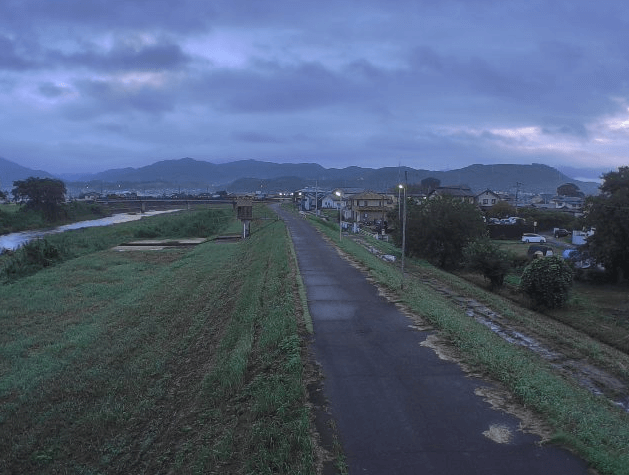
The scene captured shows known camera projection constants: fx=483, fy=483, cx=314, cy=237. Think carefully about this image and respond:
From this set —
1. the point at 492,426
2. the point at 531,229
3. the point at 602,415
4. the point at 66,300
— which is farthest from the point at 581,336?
the point at 531,229

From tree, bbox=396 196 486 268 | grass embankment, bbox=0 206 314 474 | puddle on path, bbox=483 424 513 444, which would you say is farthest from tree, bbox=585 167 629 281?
puddle on path, bbox=483 424 513 444

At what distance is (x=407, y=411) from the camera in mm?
7250

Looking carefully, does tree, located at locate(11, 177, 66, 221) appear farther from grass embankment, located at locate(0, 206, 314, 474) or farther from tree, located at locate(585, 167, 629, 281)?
tree, located at locate(585, 167, 629, 281)

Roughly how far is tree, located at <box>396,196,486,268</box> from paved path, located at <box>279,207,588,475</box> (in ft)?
71.4

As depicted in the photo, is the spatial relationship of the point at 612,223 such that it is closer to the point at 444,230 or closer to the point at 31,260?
the point at 444,230

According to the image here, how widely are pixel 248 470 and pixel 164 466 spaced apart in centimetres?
170

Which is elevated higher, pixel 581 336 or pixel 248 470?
pixel 248 470

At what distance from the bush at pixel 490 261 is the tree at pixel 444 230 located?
730cm

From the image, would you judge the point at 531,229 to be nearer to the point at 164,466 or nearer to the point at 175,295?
the point at 175,295

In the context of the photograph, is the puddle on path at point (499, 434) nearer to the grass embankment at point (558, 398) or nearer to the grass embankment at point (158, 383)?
the grass embankment at point (558, 398)

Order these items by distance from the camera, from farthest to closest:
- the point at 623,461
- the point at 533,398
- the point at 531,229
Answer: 1. the point at 531,229
2. the point at 533,398
3. the point at 623,461

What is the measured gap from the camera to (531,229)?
55656 mm

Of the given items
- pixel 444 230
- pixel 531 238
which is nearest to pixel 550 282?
pixel 444 230

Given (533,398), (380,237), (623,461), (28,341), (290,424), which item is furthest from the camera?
(380,237)
